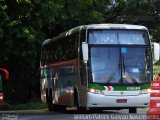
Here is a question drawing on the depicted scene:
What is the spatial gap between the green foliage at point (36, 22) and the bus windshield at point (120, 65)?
571 cm

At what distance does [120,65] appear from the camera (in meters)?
23.1

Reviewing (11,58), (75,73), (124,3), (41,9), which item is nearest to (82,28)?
(75,73)

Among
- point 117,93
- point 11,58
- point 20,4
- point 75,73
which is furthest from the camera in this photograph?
point 11,58

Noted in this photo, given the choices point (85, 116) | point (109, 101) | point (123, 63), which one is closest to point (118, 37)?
point (123, 63)

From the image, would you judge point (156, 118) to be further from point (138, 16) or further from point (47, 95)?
point (138, 16)

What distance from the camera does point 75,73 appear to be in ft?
80.4

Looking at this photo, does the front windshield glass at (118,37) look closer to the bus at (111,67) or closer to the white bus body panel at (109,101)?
the bus at (111,67)

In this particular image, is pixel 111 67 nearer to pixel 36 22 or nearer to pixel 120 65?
pixel 120 65

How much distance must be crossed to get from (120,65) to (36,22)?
7.49m

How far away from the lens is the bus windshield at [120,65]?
22891mm

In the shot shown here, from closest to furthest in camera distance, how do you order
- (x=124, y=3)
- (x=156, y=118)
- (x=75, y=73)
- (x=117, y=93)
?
(x=156, y=118)
(x=117, y=93)
(x=75, y=73)
(x=124, y=3)

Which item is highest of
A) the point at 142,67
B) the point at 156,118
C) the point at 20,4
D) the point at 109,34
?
the point at 20,4

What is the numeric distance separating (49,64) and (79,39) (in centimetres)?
598

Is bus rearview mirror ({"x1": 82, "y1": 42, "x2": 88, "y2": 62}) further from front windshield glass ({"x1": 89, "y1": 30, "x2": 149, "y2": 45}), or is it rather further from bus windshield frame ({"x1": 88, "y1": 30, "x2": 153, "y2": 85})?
front windshield glass ({"x1": 89, "y1": 30, "x2": 149, "y2": 45})
